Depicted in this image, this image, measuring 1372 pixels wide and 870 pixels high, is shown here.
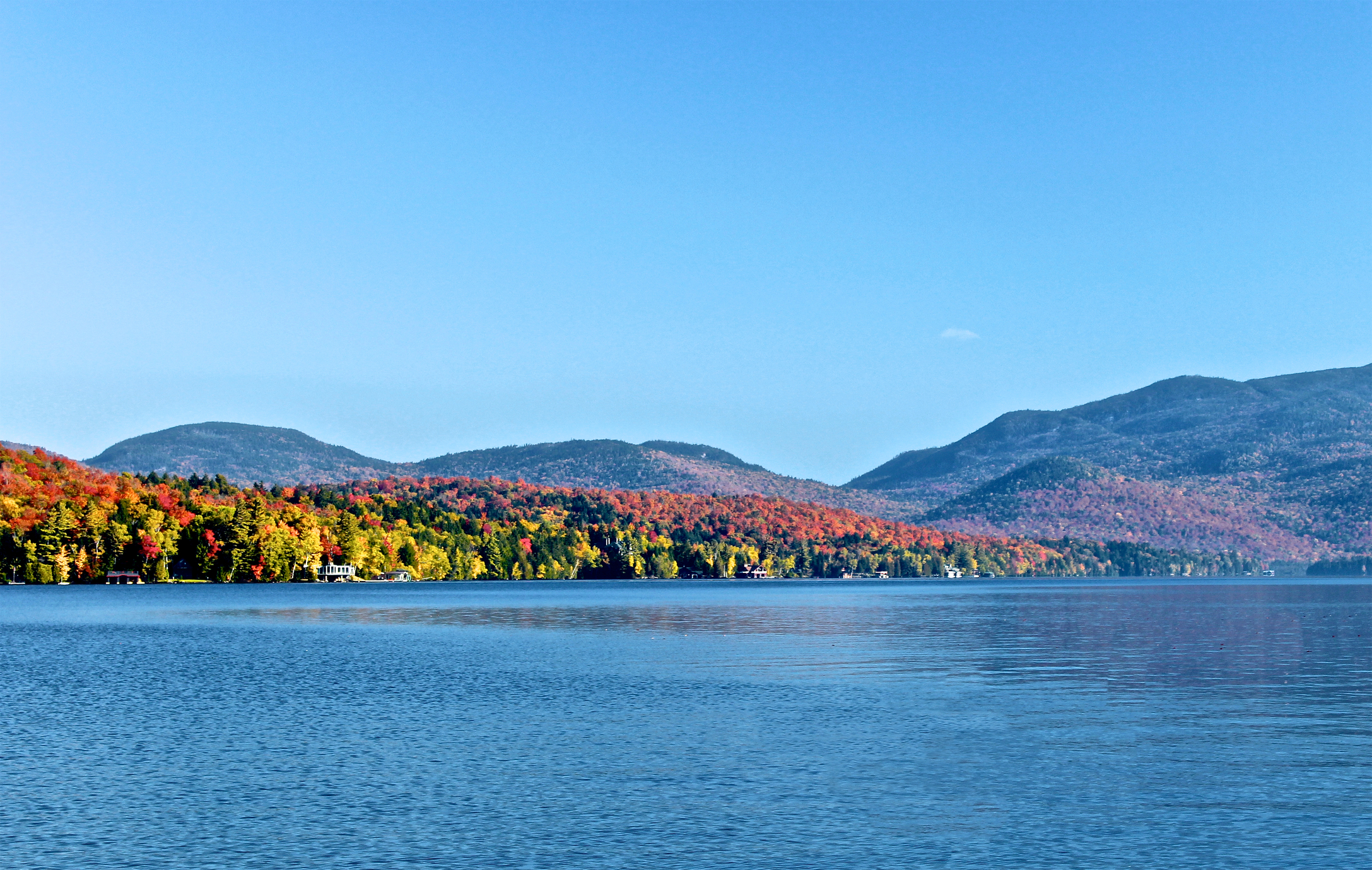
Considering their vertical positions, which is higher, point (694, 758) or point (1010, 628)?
point (1010, 628)

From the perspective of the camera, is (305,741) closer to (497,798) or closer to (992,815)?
(497,798)

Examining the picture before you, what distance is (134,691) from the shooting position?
62.2 meters

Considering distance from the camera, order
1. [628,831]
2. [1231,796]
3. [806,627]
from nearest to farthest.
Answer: [628,831]
[1231,796]
[806,627]

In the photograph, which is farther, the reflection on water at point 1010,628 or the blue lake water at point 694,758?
the reflection on water at point 1010,628

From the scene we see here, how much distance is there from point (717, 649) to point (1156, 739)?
4538 cm

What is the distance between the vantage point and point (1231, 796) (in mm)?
34188

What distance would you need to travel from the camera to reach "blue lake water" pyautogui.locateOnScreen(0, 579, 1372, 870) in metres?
29.6

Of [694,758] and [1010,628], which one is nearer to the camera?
[694,758]

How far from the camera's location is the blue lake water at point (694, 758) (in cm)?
2964

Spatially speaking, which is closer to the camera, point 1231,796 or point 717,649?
point 1231,796

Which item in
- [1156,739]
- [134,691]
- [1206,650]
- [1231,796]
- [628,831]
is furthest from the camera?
[1206,650]

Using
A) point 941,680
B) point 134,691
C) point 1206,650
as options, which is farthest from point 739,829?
point 1206,650

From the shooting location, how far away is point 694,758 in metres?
41.1

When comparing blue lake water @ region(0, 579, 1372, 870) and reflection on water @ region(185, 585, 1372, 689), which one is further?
reflection on water @ region(185, 585, 1372, 689)
